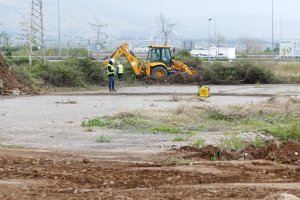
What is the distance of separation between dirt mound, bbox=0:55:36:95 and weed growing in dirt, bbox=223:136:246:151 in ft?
75.1

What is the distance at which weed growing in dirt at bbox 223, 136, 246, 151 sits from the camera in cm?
1560

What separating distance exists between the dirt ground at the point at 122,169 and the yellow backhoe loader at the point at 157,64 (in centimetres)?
2737

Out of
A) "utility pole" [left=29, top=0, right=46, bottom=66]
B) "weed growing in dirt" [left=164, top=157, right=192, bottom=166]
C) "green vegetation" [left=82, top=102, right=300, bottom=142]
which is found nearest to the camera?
"weed growing in dirt" [left=164, top=157, right=192, bottom=166]

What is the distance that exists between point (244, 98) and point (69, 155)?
21055mm

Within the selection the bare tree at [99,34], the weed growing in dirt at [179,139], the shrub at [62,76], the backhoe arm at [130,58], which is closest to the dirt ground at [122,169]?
the weed growing in dirt at [179,139]

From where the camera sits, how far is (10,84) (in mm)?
38438

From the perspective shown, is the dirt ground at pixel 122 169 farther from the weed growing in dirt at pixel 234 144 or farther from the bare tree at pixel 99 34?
the bare tree at pixel 99 34

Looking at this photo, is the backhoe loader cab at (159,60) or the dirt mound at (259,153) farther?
the backhoe loader cab at (159,60)

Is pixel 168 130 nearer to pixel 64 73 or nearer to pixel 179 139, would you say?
pixel 179 139

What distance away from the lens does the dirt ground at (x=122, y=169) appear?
32.6ft

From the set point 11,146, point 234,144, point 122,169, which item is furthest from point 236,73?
point 122,169

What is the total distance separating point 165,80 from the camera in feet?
162

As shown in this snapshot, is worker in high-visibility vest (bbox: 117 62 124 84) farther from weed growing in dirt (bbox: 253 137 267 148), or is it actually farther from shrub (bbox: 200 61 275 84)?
weed growing in dirt (bbox: 253 137 267 148)

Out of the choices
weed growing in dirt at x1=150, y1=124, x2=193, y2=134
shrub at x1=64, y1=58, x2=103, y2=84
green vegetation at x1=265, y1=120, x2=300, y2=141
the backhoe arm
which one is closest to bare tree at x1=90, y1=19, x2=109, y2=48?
the backhoe arm
